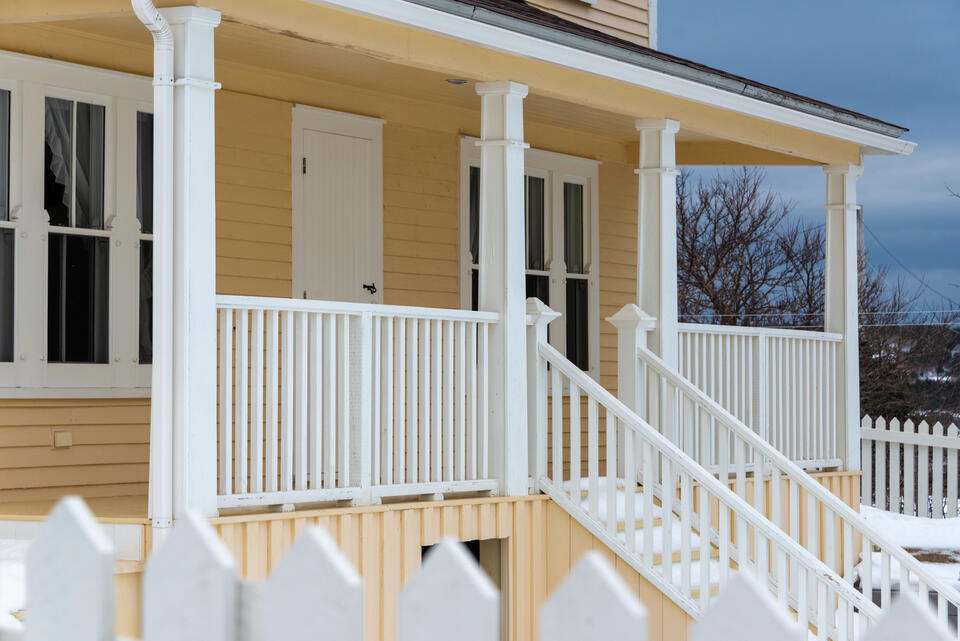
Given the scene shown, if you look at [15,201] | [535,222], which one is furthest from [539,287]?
[15,201]

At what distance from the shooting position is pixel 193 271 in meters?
6.16

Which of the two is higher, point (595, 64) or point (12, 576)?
point (595, 64)

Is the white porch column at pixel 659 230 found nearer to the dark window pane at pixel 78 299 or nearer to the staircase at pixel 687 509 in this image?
the staircase at pixel 687 509

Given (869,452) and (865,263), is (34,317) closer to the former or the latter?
(869,452)

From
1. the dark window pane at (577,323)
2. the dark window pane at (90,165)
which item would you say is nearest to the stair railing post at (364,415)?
the dark window pane at (90,165)

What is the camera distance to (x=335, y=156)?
948 cm

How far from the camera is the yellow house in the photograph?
6406mm

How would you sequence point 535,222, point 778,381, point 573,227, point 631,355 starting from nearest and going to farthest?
point 631,355 < point 778,381 < point 535,222 < point 573,227

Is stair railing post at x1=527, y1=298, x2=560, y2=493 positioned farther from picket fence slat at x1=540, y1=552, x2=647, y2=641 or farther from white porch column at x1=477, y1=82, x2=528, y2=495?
picket fence slat at x1=540, y1=552, x2=647, y2=641

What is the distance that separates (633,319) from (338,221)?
244 centimetres

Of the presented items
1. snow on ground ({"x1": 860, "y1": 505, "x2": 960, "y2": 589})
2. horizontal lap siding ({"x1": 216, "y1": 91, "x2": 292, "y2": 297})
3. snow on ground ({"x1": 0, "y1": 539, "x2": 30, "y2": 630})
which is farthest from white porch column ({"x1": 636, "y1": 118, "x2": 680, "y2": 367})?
snow on ground ({"x1": 0, "y1": 539, "x2": 30, "y2": 630})

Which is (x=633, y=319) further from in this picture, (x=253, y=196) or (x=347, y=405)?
(x=253, y=196)

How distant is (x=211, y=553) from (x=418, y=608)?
380mm

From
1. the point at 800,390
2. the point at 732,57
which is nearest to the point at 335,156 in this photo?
the point at 800,390
